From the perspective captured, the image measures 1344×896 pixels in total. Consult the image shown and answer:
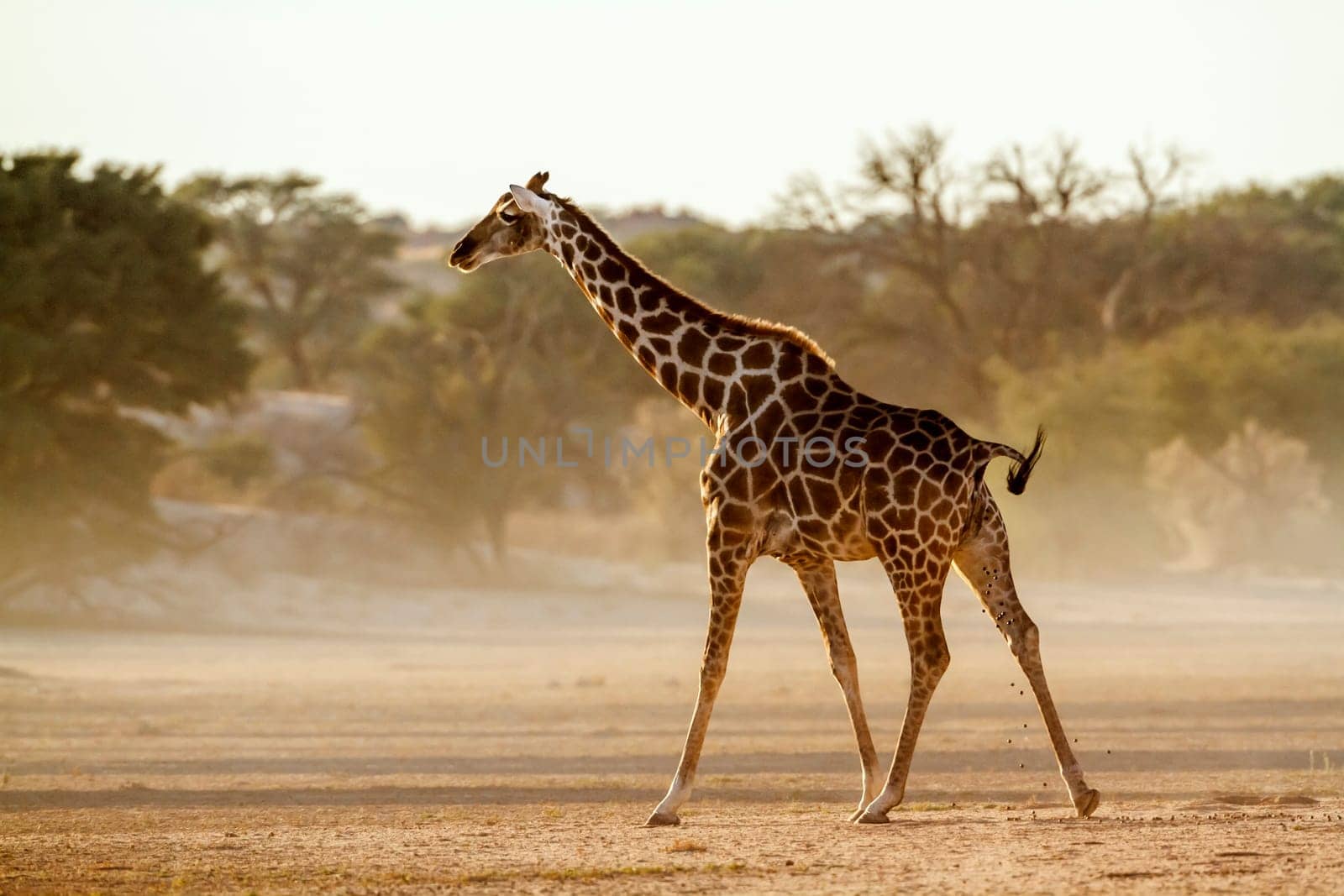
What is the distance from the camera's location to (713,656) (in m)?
9.66

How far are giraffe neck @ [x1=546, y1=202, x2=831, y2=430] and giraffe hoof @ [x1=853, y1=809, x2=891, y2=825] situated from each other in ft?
7.16

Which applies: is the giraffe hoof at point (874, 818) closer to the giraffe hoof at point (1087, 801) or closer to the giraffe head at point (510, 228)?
the giraffe hoof at point (1087, 801)

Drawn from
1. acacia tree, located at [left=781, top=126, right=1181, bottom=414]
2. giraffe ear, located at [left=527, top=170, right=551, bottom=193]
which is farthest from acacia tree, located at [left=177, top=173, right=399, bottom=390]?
giraffe ear, located at [left=527, top=170, right=551, bottom=193]

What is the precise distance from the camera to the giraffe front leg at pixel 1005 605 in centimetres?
938

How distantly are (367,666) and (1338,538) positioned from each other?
19586mm

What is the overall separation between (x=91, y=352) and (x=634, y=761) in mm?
15757

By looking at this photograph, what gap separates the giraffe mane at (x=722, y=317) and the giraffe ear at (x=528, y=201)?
0.38ft

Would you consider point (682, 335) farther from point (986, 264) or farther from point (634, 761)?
point (986, 264)

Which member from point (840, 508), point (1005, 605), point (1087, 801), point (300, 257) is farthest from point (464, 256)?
point (300, 257)

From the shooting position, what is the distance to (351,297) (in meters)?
58.9

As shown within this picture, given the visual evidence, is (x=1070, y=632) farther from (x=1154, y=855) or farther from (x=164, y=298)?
(x=1154, y=855)

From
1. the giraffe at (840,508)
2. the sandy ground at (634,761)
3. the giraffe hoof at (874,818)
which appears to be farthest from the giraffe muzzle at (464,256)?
the giraffe hoof at (874,818)

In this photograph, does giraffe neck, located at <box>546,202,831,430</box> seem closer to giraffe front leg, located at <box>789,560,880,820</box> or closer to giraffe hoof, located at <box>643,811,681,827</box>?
giraffe front leg, located at <box>789,560,880,820</box>

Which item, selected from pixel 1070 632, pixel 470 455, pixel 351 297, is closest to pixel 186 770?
pixel 1070 632
